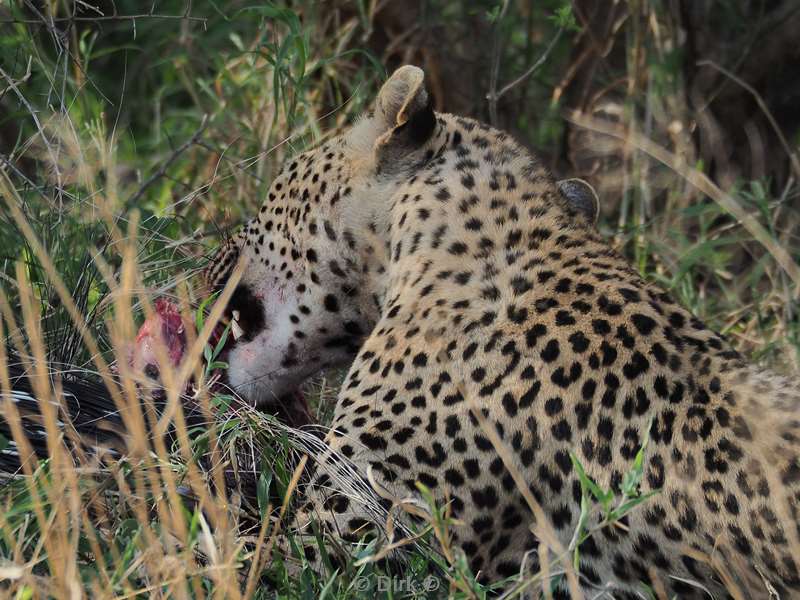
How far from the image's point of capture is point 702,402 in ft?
9.12

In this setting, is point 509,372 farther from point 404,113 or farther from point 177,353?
point 177,353

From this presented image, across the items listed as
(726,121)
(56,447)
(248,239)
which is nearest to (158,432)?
(56,447)

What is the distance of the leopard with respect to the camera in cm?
270

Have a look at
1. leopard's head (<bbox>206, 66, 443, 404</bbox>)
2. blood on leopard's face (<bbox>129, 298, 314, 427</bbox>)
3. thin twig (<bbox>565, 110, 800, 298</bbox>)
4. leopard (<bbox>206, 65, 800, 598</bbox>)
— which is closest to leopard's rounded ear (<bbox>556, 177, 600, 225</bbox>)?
leopard (<bbox>206, 65, 800, 598</bbox>)

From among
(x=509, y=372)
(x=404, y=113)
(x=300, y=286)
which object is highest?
(x=404, y=113)

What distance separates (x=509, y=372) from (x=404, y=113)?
73 cm

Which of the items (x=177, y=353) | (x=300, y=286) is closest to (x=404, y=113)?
(x=300, y=286)

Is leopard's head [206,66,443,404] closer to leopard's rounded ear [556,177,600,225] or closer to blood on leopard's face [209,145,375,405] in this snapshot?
blood on leopard's face [209,145,375,405]

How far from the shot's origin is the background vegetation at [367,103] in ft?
12.0

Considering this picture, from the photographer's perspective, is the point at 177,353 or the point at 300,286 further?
the point at 177,353

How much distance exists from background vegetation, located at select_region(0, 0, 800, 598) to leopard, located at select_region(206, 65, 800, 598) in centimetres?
33

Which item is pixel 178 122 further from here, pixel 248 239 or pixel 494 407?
pixel 494 407

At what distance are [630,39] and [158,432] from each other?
3797mm

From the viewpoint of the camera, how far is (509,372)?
2.90m
